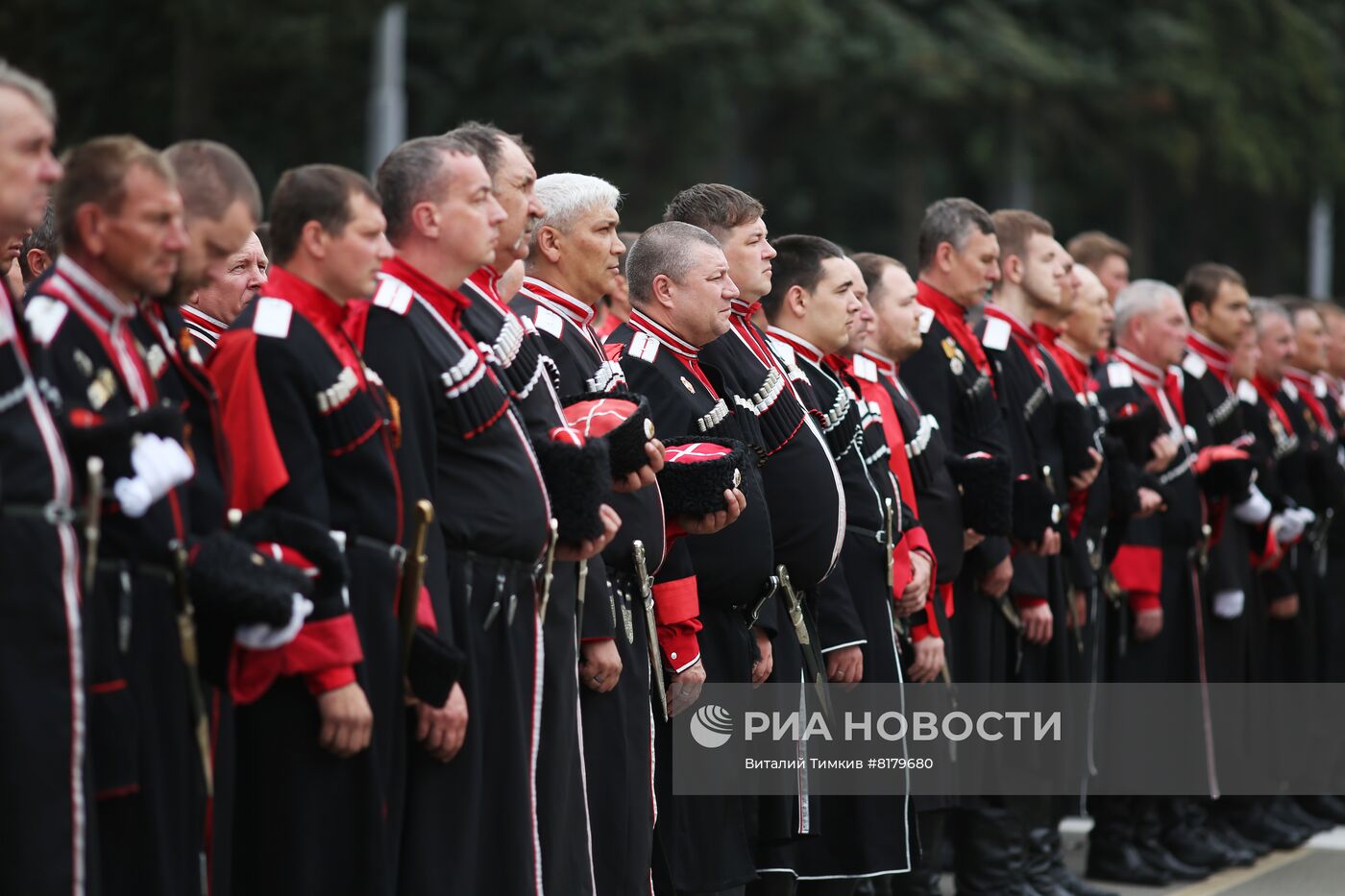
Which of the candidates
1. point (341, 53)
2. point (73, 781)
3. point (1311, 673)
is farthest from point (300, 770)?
point (341, 53)

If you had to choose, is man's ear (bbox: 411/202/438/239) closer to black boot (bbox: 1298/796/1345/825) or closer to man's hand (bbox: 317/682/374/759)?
man's hand (bbox: 317/682/374/759)

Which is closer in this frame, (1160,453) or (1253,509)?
(1160,453)

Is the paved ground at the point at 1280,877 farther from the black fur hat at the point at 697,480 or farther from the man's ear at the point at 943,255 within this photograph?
the black fur hat at the point at 697,480

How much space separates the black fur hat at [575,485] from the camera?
16.1 feet

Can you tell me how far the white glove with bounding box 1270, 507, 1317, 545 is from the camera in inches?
385

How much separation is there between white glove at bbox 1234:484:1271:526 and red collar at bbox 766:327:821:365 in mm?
3381

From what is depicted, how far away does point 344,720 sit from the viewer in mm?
4227

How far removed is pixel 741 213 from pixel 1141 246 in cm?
2177

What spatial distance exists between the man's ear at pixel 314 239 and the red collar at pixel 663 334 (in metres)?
1.80

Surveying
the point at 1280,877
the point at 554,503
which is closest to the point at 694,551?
the point at 554,503

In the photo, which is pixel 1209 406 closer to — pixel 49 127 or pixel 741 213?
pixel 741 213

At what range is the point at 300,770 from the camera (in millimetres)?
4289

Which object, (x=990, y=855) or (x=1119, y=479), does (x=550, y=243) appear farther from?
(x=1119, y=479)

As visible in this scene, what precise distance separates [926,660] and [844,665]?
69 cm
